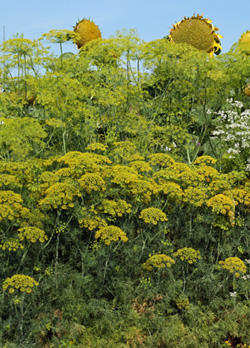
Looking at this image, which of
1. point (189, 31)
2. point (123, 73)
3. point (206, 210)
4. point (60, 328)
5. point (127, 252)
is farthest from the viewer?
point (189, 31)

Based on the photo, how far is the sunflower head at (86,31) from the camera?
555 inches

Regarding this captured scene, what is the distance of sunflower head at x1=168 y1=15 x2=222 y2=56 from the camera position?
13.0 metres

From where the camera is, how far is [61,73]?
8586 mm

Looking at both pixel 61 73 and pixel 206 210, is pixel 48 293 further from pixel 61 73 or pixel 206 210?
pixel 61 73

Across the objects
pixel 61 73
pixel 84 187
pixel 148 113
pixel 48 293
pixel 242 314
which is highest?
pixel 61 73

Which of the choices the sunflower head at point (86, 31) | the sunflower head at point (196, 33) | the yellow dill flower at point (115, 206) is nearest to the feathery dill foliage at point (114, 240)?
the yellow dill flower at point (115, 206)

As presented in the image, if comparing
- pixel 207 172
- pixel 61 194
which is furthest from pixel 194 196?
pixel 61 194

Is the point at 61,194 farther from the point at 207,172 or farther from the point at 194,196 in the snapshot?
the point at 207,172

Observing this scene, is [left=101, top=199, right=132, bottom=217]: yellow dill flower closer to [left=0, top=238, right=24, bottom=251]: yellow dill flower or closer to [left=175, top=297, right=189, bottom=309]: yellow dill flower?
[left=0, top=238, right=24, bottom=251]: yellow dill flower

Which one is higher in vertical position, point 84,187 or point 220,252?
point 84,187

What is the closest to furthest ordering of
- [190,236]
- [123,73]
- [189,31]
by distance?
[190,236] < [123,73] < [189,31]

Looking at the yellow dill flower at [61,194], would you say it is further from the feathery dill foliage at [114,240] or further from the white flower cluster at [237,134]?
the white flower cluster at [237,134]

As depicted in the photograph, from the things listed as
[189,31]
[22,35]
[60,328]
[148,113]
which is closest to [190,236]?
[60,328]

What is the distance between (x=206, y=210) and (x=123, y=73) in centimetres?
343
